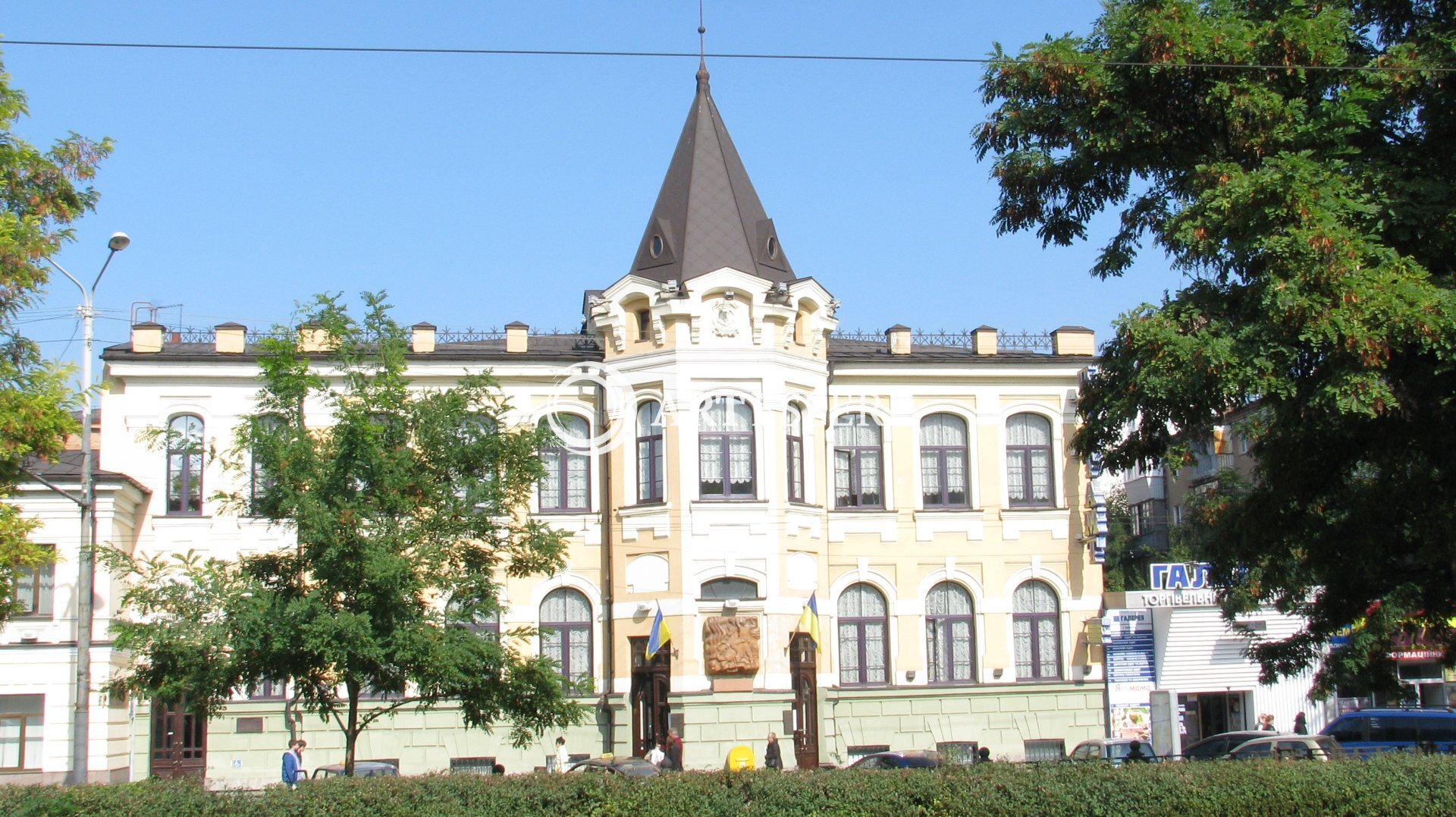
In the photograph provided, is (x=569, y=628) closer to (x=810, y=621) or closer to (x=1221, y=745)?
(x=810, y=621)

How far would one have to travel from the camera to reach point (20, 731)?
29.6 meters

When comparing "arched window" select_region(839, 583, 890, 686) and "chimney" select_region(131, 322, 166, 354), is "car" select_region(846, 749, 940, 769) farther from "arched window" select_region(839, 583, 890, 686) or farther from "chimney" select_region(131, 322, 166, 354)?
"chimney" select_region(131, 322, 166, 354)

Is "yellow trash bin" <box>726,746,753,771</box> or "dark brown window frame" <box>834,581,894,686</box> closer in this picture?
"yellow trash bin" <box>726,746,753,771</box>

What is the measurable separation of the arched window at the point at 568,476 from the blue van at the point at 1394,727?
15594 millimetres

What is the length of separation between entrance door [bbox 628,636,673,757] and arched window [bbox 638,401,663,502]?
3037mm

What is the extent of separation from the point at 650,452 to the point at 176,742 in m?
11.4

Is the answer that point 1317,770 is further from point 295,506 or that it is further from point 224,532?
point 224,532

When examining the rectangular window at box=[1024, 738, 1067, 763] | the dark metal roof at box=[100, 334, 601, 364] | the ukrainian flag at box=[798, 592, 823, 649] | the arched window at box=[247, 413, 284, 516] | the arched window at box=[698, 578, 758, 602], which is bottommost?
the rectangular window at box=[1024, 738, 1067, 763]

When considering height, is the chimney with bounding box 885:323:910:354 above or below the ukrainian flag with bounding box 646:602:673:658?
above

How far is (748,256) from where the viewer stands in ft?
104

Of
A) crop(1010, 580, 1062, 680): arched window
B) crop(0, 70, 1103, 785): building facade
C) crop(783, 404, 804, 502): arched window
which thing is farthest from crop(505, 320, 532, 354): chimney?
crop(1010, 580, 1062, 680): arched window

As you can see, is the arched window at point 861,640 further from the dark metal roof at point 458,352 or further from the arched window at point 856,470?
the dark metal roof at point 458,352

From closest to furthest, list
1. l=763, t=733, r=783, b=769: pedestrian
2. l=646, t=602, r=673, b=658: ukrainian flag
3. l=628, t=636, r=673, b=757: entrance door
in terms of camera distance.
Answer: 1. l=763, t=733, r=783, b=769: pedestrian
2. l=646, t=602, r=673, b=658: ukrainian flag
3. l=628, t=636, r=673, b=757: entrance door

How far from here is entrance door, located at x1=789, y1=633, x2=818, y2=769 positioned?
30016 millimetres
